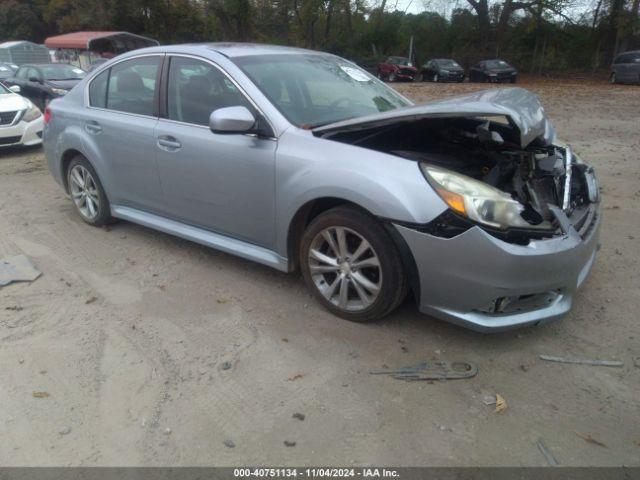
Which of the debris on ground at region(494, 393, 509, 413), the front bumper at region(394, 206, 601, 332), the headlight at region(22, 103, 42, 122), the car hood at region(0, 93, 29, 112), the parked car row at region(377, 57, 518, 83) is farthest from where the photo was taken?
the parked car row at region(377, 57, 518, 83)

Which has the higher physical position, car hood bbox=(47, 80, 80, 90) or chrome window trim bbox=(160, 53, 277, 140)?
chrome window trim bbox=(160, 53, 277, 140)

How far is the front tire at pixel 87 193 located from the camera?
5.02 m

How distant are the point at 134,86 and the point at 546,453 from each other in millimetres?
4004

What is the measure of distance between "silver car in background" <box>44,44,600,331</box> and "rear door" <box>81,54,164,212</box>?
0.02 meters

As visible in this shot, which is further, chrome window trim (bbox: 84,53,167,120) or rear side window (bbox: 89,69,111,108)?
rear side window (bbox: 89,69,111,108)

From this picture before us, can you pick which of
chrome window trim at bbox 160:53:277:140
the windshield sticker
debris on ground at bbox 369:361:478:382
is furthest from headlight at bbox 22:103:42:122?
debris on ground at bbox 369:361:478:382

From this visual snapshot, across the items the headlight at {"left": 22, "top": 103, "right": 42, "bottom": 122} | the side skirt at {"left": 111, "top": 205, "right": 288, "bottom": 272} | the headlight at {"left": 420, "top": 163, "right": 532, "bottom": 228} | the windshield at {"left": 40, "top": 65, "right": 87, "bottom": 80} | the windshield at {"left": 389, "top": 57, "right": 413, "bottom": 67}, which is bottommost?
the side skirt at {"left": 111, "top": 205, "right": 288, "bottom": 272}

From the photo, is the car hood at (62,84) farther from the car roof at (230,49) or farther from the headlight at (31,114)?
the car roof at (230,49)

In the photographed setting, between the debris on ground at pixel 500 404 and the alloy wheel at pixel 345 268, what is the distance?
0.88 meters

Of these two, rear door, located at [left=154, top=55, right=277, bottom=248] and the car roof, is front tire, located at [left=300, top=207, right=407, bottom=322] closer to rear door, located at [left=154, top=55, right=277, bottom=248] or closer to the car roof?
rear door, located at [left=154, top=55, right=277, bottom=248]

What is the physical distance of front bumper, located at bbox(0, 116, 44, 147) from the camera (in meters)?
9.06

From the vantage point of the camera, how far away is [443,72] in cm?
3092

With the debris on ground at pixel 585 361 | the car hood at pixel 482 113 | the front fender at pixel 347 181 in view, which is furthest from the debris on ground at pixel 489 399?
the car hood at pixel 482 113

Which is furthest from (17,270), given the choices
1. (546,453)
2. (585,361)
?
(585,361)
